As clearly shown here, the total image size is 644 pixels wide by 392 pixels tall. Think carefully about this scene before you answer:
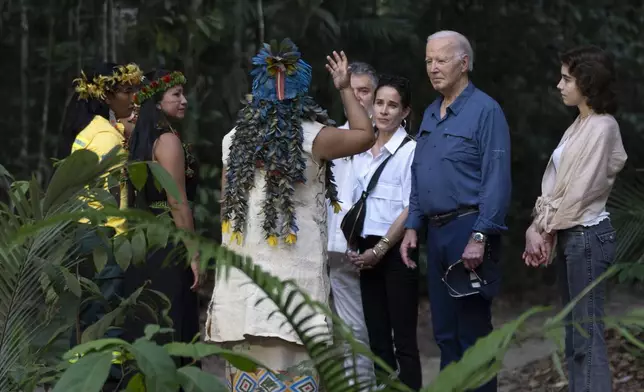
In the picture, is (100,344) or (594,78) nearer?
(100,344)

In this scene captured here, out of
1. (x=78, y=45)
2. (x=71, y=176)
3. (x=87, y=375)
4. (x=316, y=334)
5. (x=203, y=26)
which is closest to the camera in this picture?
(x=87, y=375)

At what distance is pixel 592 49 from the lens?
5977mm

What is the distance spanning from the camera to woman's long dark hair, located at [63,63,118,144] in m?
6.88

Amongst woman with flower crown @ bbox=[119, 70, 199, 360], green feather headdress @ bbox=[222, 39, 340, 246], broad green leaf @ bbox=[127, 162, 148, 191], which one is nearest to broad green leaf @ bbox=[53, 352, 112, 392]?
broad green leaf @ bbox=[127, 162, 148, 191]

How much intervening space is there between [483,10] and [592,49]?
5277 millimetres

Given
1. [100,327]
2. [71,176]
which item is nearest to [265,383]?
[100,327]

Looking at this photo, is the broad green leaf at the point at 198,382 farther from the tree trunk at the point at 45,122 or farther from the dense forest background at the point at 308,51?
the tree trunk at the point at 45,122

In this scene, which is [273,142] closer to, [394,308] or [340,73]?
[340,73]

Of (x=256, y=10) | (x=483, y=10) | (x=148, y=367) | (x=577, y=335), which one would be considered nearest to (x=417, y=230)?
(x=577, y=335)

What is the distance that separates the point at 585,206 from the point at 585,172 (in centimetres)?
16

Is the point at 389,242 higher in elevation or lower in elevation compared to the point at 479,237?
lower

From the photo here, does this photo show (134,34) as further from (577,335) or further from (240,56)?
(577,335)

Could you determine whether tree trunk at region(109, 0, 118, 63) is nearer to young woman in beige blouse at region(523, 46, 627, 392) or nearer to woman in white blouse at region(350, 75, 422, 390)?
woman in white blouse at region(350, 75, 422, 390)

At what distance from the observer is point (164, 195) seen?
6.25 meters
